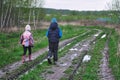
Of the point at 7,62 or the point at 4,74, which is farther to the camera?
the point at 7,62

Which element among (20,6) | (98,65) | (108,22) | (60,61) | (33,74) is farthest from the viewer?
(108,22)

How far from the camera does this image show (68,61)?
17.6m

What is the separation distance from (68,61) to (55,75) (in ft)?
14.9

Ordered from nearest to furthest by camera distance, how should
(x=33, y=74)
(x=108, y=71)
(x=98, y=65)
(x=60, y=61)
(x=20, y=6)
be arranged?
(x=33, y=74) < (x=108, y=71) < (x=98, y=65) < (x=60, y=61) < (x=20, y=6)

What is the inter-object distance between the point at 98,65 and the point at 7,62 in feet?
15.7

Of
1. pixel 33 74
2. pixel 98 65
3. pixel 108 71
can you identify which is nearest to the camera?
pixel 33 74

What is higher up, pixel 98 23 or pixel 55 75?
pixel 55 75

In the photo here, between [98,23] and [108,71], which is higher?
[108,71]

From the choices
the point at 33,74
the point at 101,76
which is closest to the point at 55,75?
the point at 33,74

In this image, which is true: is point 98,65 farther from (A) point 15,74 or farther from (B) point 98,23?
(B) point 98,23

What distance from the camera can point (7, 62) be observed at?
1689 cm

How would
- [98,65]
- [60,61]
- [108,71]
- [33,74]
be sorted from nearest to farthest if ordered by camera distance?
[33,74]
[108,71]
[98,65]
[60,61]

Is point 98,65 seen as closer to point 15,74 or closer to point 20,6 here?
point 15,74

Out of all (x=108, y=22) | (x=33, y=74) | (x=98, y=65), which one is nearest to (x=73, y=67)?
(x=98, y=65)
